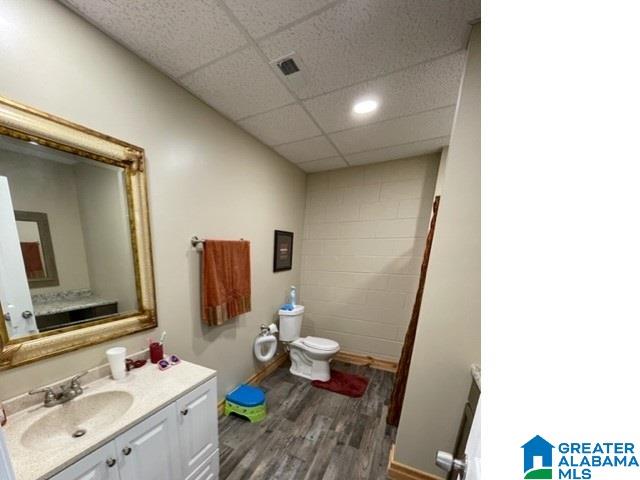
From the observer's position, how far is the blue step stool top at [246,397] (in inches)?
65.7

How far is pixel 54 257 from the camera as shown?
37.0 inches

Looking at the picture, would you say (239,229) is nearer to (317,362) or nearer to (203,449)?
(203,449)

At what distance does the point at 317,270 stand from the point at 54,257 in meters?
2.18

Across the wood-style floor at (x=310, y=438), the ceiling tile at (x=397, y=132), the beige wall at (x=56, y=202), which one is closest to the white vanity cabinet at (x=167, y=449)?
the wood-style floor at (x=310, y=438)

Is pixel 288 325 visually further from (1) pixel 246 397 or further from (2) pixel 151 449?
(2) pixel 151 449

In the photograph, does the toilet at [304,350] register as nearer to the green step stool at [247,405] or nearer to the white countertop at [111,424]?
the green step stool at [247,405]

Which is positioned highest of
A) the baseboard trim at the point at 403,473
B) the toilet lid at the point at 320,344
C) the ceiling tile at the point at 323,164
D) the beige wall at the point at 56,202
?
the ceiling tile at the point at 323,164

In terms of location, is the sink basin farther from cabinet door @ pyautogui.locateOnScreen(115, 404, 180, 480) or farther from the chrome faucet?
cabinet door @ pyautogui.locateOnScreen(115, 404, 180, 480)

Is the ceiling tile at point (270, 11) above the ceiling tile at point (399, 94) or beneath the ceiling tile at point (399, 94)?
above

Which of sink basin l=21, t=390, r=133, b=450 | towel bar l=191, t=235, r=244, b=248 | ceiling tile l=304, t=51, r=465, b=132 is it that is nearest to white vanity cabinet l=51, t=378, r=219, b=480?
sink basin l=21, t=390, r=133, b=450

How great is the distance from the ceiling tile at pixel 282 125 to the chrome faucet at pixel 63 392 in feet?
5.91

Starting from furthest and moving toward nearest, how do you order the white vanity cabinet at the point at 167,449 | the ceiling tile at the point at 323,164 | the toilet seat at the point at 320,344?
1. the ceiling tile at the point at 323,164
2. the toilet seat at the point at 320,344
3. the white vanity cabinet at the point at 167,449

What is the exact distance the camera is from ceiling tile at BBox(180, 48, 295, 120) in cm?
117

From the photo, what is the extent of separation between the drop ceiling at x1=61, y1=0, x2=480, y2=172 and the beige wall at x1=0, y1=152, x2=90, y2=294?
70 centimetres
